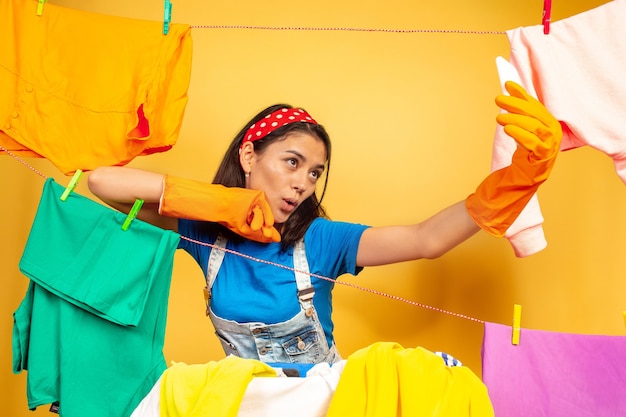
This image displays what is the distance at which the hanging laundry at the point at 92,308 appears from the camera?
158 centimetres

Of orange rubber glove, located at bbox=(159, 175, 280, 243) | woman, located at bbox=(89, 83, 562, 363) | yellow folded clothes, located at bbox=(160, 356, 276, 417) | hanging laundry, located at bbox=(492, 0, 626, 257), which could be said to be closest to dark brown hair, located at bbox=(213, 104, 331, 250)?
woman, located at bbox=(89, 83, 562, 363)

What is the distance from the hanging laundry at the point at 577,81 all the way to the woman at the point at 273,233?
17 cm

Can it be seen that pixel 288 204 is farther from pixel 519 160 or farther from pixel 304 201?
pixel 519 160

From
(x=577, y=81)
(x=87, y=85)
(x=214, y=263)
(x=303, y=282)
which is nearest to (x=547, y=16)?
(x=577, y=81)

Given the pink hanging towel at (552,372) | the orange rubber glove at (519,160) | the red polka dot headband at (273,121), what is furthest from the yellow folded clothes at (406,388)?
the red polka dot headband at (273,121)

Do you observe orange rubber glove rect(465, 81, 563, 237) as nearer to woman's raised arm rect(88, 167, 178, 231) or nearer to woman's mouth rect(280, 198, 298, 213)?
woman's mouth rect(280, 198, 298, 213)

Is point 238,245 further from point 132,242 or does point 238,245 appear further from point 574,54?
point 574,54

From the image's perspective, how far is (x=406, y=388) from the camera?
1.21 meters

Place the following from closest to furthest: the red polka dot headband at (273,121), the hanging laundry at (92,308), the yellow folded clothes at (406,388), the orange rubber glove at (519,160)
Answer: the yellow folded clothes at (406,388) → the orange rubber glove at (519,160) → the hanging laundry at (92,308) → the red polka dot headband at (273,121)

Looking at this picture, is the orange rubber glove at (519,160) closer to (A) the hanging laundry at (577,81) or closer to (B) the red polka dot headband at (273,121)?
(A) the hanging laundry at (577,81)

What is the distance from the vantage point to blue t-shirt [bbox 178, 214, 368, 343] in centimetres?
170

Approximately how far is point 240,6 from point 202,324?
83 cm

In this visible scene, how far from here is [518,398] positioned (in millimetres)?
1437

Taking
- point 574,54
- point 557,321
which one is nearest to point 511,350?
point 574,54
